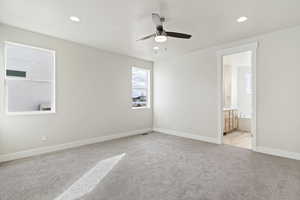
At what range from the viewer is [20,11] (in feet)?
8.86

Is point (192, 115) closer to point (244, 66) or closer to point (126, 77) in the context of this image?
point (126, 77)

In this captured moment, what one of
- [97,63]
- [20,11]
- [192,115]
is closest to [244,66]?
[192,115]

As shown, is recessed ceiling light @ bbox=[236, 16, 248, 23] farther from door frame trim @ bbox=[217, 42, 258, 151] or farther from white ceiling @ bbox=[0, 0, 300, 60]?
door frame trim @ bbox=[217, 42, 258, 151]

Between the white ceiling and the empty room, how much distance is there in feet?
0.07

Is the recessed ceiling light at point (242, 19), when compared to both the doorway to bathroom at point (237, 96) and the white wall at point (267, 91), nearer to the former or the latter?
the white wall at point (267, 91)

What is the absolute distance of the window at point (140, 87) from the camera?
5758 mm

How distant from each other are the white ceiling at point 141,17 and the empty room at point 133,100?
2cm

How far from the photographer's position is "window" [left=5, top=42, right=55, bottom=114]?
11.0 feet

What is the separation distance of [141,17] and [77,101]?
2.74 m

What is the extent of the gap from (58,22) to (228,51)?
4.08m

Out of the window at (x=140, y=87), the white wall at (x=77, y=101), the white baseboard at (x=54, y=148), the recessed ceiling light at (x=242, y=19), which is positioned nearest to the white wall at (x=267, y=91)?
the recessed ceiling light at (x=242, y=19)

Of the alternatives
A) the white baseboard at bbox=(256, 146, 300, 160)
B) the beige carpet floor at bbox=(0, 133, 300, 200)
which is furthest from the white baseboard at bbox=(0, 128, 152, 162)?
the white baseboard at bbox=(256, 146, 300, 160)

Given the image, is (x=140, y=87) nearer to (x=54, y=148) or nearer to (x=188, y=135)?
(x=188, y=135)

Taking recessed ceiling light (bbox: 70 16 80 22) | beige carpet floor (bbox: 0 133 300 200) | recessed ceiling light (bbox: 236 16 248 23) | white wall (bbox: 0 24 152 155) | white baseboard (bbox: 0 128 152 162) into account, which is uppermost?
recessed ceiling light (bbox: 236 16 248 23)
